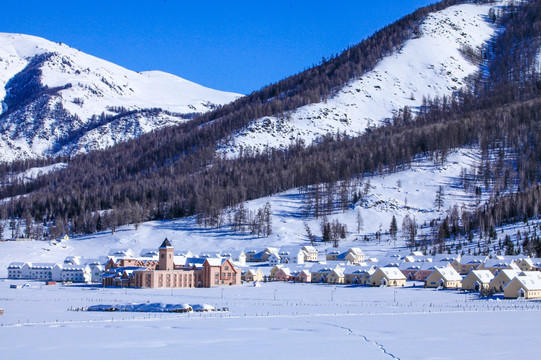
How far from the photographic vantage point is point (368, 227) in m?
144

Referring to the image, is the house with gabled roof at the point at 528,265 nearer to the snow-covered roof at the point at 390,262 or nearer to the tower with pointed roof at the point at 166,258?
the snow-covered roof at the point at 390,262

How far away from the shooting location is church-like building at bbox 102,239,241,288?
9125cm

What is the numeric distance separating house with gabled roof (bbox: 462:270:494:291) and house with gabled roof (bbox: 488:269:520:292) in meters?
1.66

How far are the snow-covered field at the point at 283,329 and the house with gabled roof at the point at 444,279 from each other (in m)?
13.8

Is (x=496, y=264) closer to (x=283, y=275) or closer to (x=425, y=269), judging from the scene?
(x=425, y=269)

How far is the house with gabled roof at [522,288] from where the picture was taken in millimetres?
70125

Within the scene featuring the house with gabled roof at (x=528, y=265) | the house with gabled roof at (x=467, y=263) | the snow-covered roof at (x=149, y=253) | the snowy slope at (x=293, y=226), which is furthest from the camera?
the snowy slope at (x=293, y=226)

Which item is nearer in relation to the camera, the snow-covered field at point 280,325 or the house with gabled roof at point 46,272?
the snow-covered field at point 280,325

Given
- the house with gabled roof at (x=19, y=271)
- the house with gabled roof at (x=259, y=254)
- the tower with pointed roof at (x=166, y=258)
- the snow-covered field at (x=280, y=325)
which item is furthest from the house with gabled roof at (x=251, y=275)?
the house with gabled roof at (x=19, y=271)

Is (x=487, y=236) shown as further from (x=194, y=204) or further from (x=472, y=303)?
(x=194, y=204)

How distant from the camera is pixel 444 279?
85812 mm

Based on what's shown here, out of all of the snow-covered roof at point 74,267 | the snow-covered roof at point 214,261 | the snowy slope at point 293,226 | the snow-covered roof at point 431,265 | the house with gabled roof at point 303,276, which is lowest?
the house with gabled roof at point 303,276

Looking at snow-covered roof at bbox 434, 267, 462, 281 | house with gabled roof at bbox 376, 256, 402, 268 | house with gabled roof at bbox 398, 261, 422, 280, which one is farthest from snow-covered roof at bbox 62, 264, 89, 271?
snow-covered roof at bbox 434, 267, 462, 281

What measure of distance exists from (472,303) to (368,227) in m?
78.8
